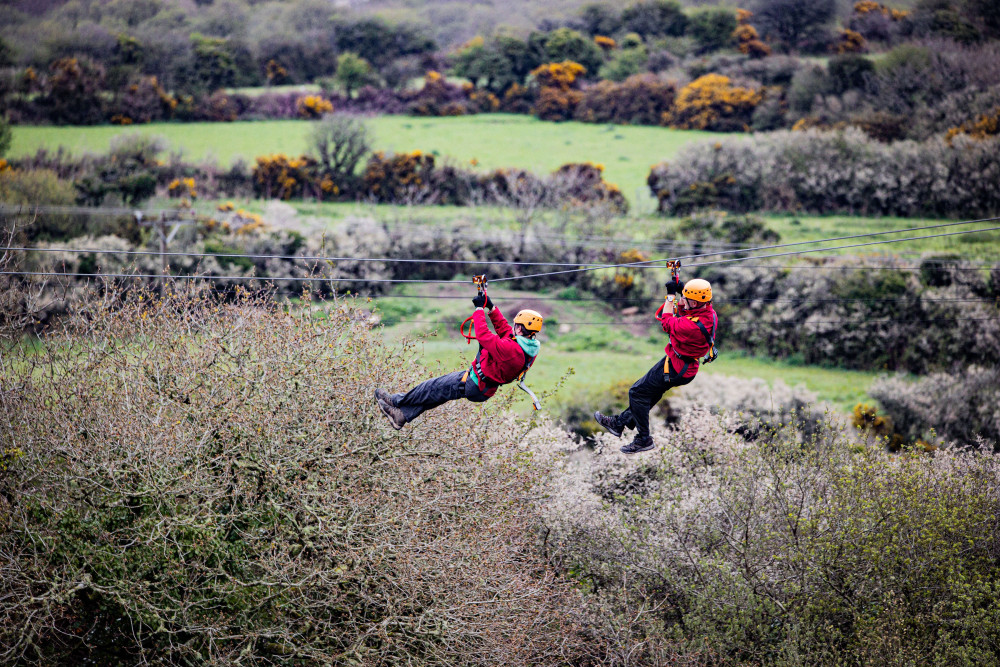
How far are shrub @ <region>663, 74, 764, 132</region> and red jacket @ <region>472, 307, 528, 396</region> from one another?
58363 mm

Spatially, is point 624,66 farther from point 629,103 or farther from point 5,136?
point 5,136

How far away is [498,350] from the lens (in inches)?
494

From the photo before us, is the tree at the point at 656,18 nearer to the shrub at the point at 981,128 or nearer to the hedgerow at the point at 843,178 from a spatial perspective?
the shrub at the point at 981,128

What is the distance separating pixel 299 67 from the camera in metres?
82.9

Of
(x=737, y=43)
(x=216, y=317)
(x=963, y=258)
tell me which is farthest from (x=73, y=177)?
(x=737, y=43)

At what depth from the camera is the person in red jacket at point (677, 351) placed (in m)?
12.8

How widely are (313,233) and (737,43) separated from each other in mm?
52523

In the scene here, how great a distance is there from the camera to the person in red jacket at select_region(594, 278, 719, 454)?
12766mm

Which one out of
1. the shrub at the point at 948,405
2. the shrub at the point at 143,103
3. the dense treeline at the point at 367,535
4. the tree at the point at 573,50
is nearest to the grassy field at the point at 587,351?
the shrub at the point at 948,405

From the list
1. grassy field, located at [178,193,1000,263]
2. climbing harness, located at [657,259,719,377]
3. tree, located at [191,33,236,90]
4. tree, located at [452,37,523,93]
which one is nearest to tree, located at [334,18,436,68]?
tree, located at [452,37,523,93]

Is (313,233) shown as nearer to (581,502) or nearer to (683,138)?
(581,502)

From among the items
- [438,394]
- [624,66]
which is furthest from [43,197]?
[624,66]

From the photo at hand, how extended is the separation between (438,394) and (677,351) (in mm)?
3691

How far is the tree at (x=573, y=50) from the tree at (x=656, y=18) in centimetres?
1028
